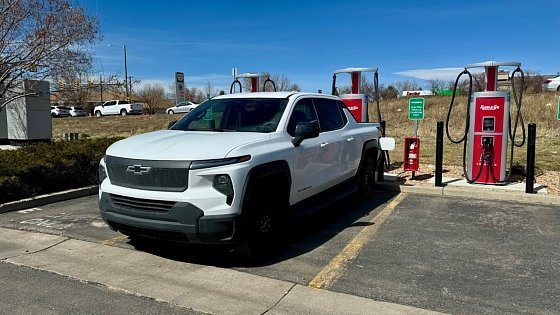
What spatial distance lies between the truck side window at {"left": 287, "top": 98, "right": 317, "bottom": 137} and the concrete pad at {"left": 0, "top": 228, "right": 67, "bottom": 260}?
9.96 feet

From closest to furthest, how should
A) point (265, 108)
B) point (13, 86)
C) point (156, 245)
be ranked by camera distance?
point (156, 245)
point (265, 108)
point (13, 86)

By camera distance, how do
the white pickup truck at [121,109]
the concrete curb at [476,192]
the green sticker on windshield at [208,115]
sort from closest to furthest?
the green sticker on windshield at [208,115] → the concrete curb at [476,192] → the white pickup truck at [121,109]

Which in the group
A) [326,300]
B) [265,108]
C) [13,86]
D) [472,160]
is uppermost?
[13,86]

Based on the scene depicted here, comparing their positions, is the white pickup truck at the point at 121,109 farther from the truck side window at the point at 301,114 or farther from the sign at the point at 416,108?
the truck side window at the point at 301,114

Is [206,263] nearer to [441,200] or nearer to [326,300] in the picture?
[326,300]

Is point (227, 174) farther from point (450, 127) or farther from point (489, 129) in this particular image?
Answer: point (450, 127)

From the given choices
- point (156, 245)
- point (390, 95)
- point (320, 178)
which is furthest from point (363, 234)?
point (390, 95)

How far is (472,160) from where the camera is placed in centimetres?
859

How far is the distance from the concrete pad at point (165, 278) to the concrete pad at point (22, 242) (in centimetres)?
19

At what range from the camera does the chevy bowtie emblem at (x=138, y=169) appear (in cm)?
437

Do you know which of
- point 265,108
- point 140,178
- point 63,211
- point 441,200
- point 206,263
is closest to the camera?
point 140,178

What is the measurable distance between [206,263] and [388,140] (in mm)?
4429

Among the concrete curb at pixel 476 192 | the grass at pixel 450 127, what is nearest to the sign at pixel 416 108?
the concrete curb at pixel 476 192

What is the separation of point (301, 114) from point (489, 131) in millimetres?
4377
